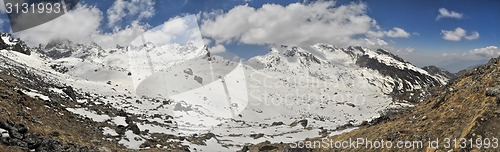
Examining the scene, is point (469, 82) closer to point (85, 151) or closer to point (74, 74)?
point (85, 151)

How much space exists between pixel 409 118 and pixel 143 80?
92.5 m

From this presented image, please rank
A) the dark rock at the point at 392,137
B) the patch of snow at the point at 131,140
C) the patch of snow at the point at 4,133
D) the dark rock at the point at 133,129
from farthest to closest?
the dark rock at the point at 133,129 < the patch of snow at the point at 131,140 < the dark rock at the point at 392,137 < the patch of snow at the point at 4,133

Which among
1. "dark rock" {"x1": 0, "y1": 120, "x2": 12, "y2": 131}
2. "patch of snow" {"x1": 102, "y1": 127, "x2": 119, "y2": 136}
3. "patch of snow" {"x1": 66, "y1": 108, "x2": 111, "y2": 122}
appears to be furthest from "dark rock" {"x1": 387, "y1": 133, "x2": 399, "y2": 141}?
"patch of snow" {"x1": 66, "y1": 108, "x2": 111, "y2": 122}

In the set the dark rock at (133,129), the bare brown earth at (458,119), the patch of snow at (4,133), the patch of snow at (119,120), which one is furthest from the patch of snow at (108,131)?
the bare brown earth at (458,119)

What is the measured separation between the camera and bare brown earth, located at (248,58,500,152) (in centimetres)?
1623

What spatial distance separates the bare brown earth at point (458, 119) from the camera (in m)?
16.2

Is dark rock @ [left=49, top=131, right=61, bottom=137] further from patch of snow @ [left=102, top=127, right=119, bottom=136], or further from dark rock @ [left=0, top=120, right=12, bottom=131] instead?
patch of snow @ [left=102, top=127, right=119, bottom=136]

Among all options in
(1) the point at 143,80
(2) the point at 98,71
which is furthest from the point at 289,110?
(2) the point at 98,71

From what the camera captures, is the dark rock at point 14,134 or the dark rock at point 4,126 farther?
the dark rock at point 4,126

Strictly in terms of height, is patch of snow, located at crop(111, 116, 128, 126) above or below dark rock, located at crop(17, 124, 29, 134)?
above

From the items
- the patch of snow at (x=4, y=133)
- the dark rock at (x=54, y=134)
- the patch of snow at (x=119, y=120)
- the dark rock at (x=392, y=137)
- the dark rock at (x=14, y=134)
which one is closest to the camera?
the patch of snow at (x=4, y=133)

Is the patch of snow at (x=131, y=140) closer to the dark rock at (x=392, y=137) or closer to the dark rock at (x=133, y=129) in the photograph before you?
the dark rock at (x=133, y=129)

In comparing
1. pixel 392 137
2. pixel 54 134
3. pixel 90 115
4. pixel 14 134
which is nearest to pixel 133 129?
pixel 90 115

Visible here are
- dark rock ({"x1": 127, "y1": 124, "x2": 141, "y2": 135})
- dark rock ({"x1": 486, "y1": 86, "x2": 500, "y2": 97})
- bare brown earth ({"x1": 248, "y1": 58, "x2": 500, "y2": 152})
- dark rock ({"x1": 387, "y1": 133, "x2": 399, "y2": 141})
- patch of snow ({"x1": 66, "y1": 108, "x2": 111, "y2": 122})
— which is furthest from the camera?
patch of snow ({"x1": 66, "y1": 108, "x2": 111, "y2": 122})
